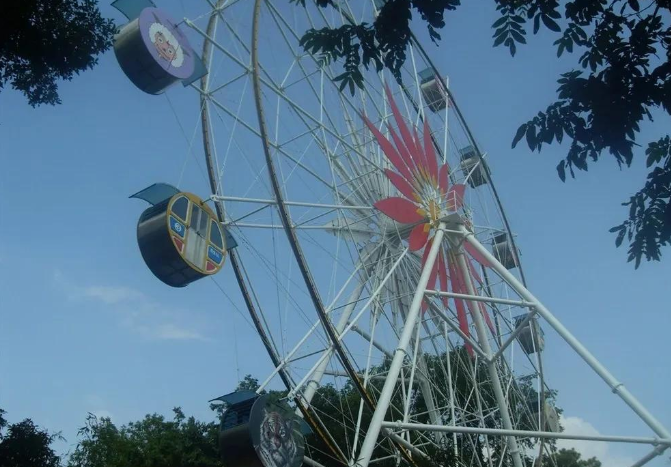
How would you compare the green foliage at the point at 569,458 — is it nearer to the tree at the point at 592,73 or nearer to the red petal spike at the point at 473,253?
the red petal spike at the point at 473,253

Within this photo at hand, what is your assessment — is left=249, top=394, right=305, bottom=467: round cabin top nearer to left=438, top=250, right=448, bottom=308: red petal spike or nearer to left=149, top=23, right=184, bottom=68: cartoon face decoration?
left=438, top=250, right=448, bottom=308: red petal spike

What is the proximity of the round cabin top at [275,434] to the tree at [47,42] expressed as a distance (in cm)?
596

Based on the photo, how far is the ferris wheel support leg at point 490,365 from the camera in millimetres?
16000

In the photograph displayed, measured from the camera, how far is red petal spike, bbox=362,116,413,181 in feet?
56.0

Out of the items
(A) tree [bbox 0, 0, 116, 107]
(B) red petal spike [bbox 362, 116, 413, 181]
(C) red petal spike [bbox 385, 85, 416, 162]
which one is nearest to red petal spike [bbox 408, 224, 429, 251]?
(B) red petal spike [bbox 362, 116, 413, 181]

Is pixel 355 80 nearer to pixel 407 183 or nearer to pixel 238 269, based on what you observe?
pixel 238 269

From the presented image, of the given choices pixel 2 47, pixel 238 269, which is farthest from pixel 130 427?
pixel 2 47

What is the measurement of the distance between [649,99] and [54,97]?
8.97 meters

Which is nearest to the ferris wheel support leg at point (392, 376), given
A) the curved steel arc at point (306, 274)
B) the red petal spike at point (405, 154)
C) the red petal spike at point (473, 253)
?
the curved steel arc at point (306, 274)

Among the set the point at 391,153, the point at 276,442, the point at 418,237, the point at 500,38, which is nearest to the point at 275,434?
the point at 276,442

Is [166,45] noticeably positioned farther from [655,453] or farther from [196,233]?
[655,453]

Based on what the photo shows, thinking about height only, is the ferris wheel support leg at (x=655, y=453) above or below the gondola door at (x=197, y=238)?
below

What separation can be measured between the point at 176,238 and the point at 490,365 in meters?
7.21

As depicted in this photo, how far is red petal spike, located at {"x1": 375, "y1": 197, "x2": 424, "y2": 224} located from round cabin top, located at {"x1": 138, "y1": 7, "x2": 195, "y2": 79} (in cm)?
524
